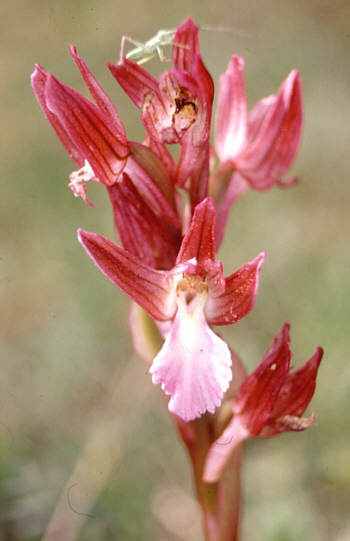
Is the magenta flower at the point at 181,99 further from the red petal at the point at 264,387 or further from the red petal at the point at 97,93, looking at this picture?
the red petal at the point at 264,387

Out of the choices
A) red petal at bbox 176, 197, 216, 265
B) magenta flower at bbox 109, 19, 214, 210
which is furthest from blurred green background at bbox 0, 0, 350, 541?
magenta flower at bbox 109, 19, 214, 210

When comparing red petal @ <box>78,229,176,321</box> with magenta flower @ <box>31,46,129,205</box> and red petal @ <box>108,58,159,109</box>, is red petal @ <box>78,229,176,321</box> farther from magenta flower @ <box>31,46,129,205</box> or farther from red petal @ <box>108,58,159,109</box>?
red petal @ <box>108,58,159,109</box>

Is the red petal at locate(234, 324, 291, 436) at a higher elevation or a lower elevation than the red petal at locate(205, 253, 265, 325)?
lower

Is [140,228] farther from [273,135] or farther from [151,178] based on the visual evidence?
[273,135]

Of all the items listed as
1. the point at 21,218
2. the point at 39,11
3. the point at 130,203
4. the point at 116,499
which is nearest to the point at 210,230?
the point at 130,203

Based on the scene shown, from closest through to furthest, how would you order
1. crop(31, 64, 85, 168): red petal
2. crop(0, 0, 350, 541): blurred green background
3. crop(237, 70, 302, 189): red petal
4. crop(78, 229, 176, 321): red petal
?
crop(78, 229, 176, 321): red petal, crop(31, 64, 85, 168): red petal, crop(237, 70, 302, 189): red petal, crop(0, 0, 350, 541): blurred green background

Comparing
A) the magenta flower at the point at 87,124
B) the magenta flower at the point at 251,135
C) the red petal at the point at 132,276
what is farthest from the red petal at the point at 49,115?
the magenta flower at the point at 251,135
